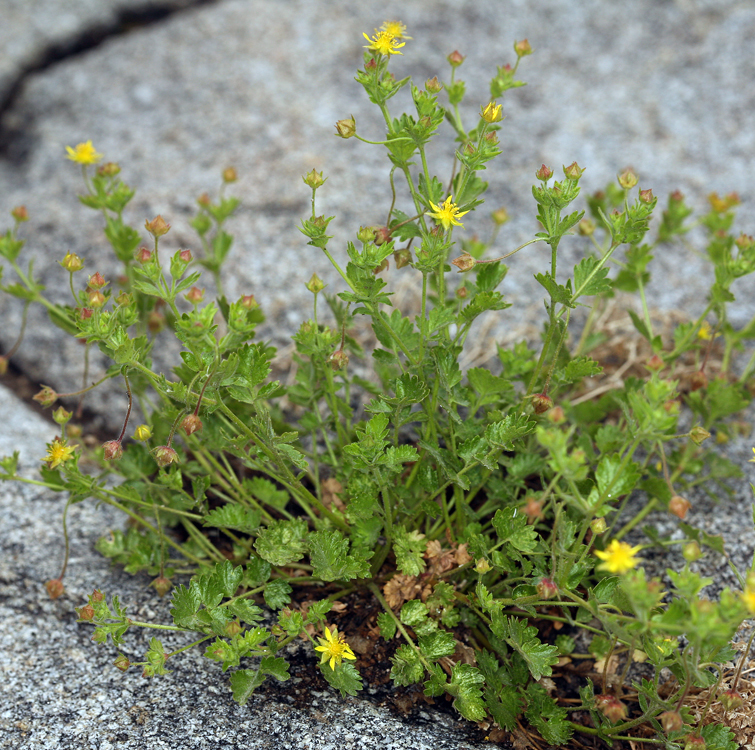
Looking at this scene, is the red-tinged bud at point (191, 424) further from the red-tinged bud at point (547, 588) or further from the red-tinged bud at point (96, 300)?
the red-tinged bud at point (547, 588)

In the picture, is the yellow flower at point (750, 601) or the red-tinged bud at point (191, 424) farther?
the red-tinged bud at point (191, 424)

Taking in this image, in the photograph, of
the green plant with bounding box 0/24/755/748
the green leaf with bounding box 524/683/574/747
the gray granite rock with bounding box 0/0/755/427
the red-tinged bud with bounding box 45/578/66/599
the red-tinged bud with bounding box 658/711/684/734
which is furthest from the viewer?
the gray granite rock with bounding box 0/0/755/427

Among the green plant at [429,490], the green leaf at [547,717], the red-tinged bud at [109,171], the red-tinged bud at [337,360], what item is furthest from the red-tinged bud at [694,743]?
the red-tinged bud at [109,171]

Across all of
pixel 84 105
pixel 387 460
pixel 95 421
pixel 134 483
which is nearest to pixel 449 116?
pixel 387 460

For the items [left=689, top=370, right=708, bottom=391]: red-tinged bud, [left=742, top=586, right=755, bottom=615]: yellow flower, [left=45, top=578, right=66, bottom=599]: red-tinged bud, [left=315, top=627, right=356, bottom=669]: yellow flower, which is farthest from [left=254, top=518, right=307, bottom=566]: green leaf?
[left=689, top=370, right=708, bottom=391]: red-tinged bud

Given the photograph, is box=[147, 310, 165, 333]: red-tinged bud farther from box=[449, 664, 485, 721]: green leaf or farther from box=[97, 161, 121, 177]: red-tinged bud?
box=[449, 664, 485, 721]: green leaf

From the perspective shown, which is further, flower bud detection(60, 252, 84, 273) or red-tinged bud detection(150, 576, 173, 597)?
red-tinged bud detection(150, 576, 173, 597)
